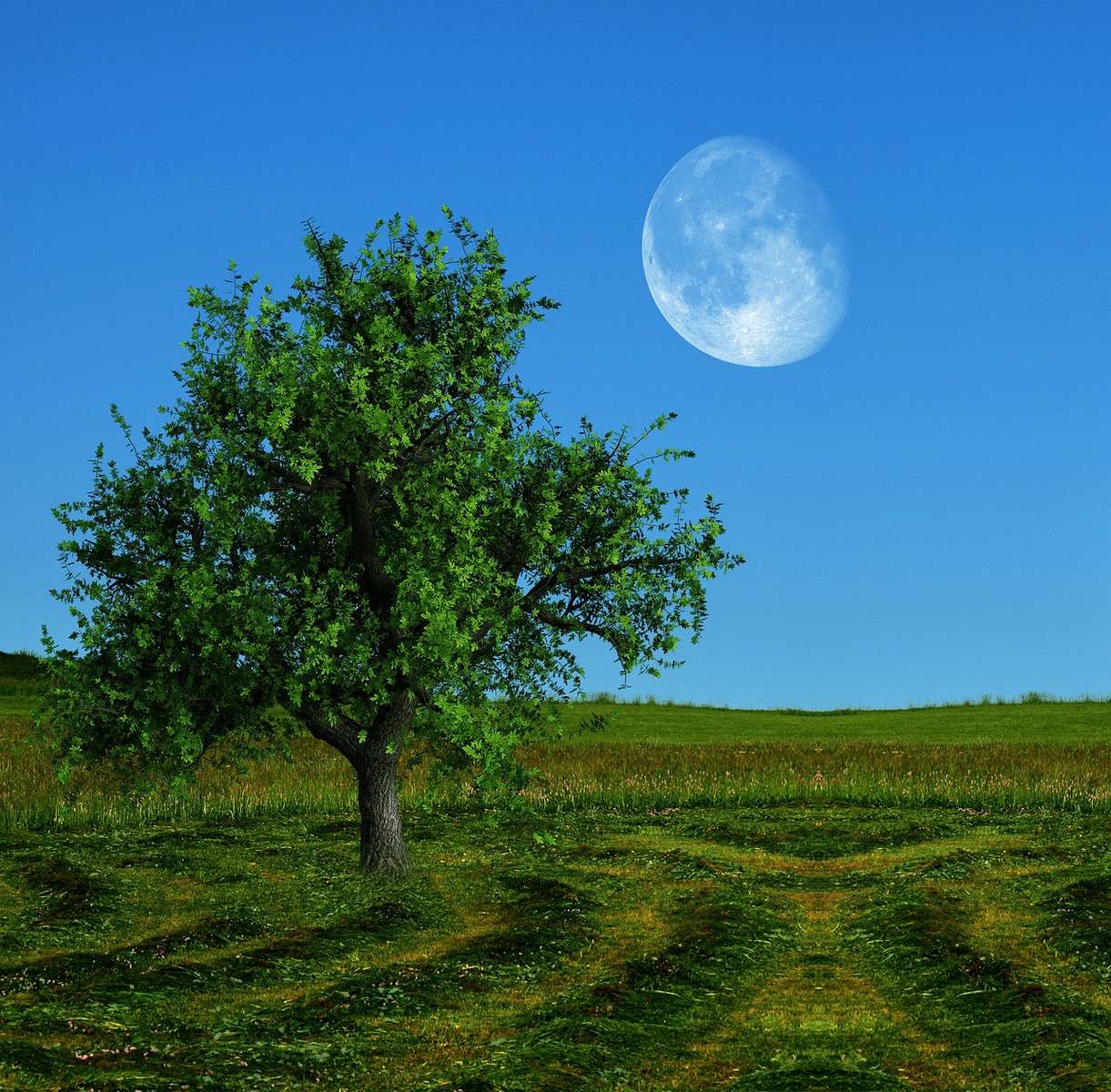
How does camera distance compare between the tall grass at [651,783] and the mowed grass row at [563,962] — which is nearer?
the mowed grass row at [563,962]

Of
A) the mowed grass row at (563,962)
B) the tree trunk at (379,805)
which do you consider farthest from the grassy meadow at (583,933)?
the tree trunk at (379,805)

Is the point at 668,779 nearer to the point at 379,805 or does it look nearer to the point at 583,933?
the point at 379,805

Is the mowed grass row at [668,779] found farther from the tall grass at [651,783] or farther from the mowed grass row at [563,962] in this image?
the mowed grass row at [563,962]

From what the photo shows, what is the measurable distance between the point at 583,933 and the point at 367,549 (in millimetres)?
9738

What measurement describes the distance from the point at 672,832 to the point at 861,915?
11.5m

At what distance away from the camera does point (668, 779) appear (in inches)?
1702

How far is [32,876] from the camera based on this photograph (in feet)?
93.4

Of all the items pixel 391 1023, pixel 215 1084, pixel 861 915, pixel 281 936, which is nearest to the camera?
pixel 215 1084

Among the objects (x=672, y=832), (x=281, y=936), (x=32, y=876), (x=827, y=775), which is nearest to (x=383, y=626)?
(x=281, y=936)

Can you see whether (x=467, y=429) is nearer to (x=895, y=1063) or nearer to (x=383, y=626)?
(x=383, y=626)

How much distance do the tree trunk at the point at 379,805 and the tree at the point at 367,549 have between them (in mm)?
55

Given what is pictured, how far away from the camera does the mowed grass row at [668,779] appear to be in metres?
39.3

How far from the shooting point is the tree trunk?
1088 inches

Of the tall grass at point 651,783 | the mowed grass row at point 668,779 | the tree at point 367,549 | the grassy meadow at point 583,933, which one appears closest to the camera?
the grassy meadow at point 583,933
